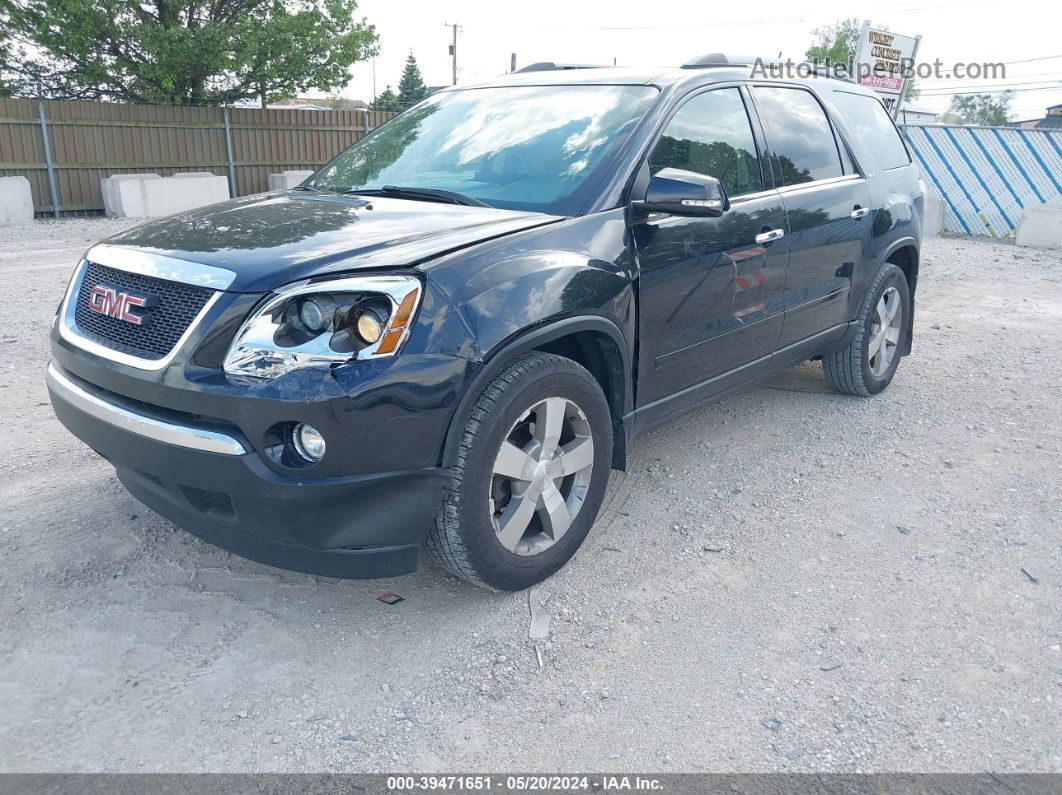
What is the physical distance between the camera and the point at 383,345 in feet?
8.80

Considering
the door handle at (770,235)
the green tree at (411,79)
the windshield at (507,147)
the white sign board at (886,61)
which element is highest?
the green tree at (411,79)

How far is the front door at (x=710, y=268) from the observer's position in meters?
3.67

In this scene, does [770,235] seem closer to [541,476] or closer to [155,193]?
[541,476]

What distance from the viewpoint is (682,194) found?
344 centimetres

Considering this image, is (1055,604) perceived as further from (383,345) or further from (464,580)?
(383,345)

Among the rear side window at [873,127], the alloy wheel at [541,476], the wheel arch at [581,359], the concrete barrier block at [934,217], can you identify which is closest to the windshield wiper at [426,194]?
the wheel arch at [581,359]

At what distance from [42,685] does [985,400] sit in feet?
18.1

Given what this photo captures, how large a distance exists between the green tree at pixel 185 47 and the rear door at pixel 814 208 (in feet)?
54.1

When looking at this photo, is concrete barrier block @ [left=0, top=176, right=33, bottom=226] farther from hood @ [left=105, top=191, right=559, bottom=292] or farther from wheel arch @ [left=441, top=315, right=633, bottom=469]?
wheel arch @ [left=441, top=315, right=633, bottom=469]

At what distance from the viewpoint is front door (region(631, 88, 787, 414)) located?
12.0 feet

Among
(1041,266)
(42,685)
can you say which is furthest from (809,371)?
(1041,266)

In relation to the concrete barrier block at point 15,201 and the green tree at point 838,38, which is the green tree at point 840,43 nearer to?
the green tree at point 838,38

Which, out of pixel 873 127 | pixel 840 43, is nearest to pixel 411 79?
pixel 840 43

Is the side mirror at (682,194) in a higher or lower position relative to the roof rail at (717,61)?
lower
